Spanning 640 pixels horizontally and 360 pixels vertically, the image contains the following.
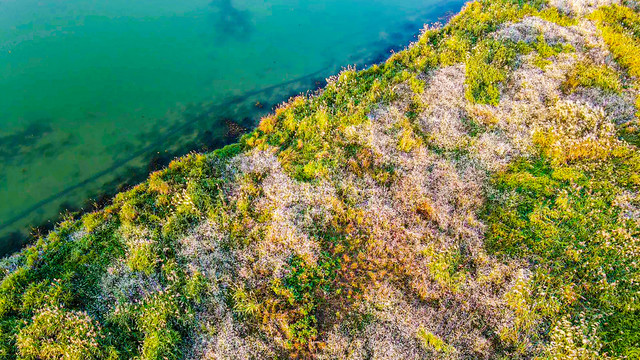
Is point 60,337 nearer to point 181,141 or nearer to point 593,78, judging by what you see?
point 181,141

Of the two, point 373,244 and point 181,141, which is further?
point 181,141

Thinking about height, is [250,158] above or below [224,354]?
above

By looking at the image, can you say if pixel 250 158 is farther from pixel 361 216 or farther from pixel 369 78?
pixel 369 78

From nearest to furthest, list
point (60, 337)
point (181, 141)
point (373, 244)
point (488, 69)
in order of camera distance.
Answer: point (60, 337)
point (373, 244)
point (181, 141)
point (488, 69)

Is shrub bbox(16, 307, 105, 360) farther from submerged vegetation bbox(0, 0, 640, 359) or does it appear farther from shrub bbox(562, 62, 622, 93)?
shrub bbox(562, 62, 622, 93)

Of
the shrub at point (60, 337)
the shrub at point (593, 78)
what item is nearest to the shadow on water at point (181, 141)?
the shrub at point (60, 337)

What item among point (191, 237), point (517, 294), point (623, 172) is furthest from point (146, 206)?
point (623, 172)

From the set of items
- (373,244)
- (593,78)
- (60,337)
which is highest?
(593,78)

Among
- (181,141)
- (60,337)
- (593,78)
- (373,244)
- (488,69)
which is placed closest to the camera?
(60,337)

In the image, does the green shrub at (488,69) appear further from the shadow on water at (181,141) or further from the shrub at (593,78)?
the shadow on water at (181,141)

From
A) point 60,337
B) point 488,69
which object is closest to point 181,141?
point 60,337
